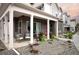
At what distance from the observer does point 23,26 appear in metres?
3.33

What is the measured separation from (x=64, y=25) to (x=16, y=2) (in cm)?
108

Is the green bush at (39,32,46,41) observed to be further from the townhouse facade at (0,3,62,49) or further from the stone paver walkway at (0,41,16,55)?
the stone paver walkway at (0,41,16,55)

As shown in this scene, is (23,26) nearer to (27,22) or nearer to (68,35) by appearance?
(27,22)

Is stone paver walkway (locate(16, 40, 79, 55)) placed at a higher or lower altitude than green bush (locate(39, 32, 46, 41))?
lower

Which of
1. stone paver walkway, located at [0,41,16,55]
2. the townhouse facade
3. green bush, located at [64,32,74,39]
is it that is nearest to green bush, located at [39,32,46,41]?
the townhouse facade

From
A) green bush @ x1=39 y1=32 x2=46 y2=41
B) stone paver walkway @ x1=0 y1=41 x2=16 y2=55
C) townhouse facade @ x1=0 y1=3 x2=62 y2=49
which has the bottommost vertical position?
stone paver walkway @ x1=0 y1=41 x2=16 y2=55

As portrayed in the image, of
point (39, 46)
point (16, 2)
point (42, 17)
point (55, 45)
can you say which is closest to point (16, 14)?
point (16, 2)

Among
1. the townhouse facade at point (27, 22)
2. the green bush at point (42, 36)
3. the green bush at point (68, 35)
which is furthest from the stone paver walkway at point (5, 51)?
the green bush at point (68, 35)

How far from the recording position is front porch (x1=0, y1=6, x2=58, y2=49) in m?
3.19

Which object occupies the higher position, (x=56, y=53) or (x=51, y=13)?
(x=51, y=13)

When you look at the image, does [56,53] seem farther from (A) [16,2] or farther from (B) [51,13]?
Result: (A) [16,2]

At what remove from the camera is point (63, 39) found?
10.7ft

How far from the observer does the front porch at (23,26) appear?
3189mm

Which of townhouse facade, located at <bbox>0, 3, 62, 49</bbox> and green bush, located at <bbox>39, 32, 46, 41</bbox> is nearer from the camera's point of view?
townhouse facade, located at <bbox>0, 3, 62, 49</bbox>
